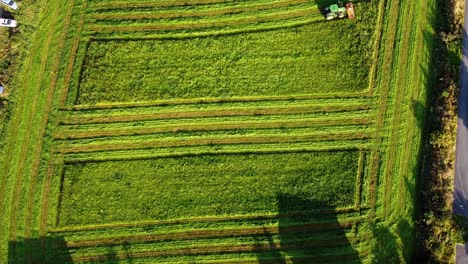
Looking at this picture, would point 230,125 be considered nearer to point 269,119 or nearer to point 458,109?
point 269,119

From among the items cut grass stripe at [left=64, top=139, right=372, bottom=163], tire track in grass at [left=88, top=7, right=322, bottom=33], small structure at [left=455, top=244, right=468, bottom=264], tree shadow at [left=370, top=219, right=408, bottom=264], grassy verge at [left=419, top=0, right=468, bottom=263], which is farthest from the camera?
tire track in grass at [left=88, top=7, right=322, bottom=33]

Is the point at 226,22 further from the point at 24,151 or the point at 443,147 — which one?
the point at 443,147

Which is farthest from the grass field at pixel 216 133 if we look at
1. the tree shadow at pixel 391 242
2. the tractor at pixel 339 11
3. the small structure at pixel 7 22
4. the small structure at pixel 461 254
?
the small structure at pixel 461 254

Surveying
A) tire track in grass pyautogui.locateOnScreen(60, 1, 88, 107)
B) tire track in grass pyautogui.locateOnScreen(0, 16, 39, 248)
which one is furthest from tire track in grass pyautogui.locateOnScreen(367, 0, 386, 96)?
tire track in grass pyautogui.locateOnScreen(0, 16, 39, 248)

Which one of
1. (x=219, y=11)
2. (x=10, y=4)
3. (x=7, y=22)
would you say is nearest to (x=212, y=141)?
(x=219, y=11)

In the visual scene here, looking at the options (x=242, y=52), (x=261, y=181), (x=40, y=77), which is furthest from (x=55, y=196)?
(x=242, y=52)

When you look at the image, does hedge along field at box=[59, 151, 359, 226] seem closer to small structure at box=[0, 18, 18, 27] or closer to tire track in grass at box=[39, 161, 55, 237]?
tire track in grass at box=[39, 161, 55, 237]
